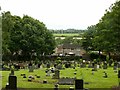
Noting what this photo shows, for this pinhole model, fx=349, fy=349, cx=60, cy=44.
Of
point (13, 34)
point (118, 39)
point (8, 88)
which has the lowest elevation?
point (8, 88)

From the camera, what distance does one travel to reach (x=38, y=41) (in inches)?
2778

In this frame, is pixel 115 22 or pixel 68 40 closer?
pixel 115 22

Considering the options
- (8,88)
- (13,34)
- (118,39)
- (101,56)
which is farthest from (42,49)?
(8,88)

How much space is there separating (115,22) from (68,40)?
11174 cm

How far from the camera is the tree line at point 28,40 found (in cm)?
6925

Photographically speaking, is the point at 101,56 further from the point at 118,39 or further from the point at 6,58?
the point at 118,39

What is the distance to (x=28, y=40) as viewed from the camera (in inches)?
2766

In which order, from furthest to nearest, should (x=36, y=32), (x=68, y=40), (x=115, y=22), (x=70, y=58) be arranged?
(x=68, y=40) < (x=70, y=58) < (x=36, y=32) < (x=115, y=22)

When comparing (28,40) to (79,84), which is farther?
(28,40)

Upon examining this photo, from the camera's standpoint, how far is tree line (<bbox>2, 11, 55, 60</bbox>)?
69250 mm

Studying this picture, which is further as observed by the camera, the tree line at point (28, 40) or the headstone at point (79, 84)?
the tree line at point (28, 40)

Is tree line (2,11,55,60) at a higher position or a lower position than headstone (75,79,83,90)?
higher

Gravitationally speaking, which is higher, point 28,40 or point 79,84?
point 28,40

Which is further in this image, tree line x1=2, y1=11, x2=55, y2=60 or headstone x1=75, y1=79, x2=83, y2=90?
tree line x1=2, y1=11, x2=55, y2=60
